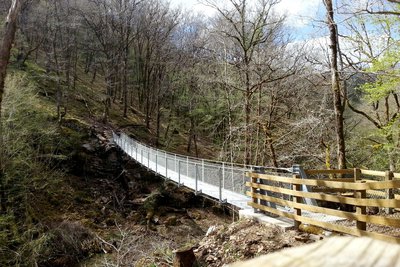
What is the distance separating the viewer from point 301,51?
54.2ft

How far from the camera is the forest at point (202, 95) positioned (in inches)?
488

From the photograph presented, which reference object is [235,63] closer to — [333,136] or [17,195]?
[333,136]

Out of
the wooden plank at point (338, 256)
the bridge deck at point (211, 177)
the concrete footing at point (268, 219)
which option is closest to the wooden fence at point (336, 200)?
the concrete footing at point (268, 219)

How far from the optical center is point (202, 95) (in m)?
27.5

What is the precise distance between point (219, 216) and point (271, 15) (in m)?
10.9

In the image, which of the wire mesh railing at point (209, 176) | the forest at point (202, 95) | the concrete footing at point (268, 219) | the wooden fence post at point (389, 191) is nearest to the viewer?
the concrete footing at point (268, 219)

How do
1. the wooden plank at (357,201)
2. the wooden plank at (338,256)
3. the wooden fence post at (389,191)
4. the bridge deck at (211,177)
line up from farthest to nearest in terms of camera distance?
the bridge deck at (211,177) → the wooden fence post at (389,191) → the wooden plank at (357,201) → the wooden plank at (338,256)

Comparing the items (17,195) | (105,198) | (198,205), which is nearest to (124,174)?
(105,198)

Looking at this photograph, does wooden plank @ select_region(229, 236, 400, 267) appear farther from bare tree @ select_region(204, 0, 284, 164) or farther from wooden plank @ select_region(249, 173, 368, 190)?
bare tree @ select_region(204, 0, 284, 164)

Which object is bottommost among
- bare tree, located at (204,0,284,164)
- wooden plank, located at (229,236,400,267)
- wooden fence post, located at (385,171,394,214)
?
wooden fence post, located at (385,171,394,214)

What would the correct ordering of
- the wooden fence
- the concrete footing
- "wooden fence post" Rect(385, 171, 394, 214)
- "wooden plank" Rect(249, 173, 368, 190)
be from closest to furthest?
1. the wooden fence
2. "wooden plank" Rect(249, 173, 368, 190)
3. the concrete footing
4. "wooden fence post" Rect(385, 171, 394, 214)

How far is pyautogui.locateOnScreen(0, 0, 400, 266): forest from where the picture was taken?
12.4 m

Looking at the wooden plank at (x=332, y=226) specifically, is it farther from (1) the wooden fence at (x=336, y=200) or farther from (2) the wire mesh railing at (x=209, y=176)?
(2) the wire mesh railing at (x=209, y=176)

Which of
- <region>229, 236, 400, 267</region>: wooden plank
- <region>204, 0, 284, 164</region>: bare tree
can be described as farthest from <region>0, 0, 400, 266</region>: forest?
<region>229, 236, 400, 267</region>: wooden plank
